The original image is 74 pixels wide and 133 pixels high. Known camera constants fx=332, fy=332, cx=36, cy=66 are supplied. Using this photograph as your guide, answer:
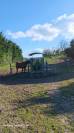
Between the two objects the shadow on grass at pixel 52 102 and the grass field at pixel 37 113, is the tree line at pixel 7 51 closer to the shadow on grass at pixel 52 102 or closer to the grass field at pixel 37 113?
the shadow on grass at pixel 52 102

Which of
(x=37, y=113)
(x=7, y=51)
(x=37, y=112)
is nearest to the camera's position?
(x=37, y=113)

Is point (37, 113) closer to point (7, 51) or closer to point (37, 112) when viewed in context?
point (37, 112)

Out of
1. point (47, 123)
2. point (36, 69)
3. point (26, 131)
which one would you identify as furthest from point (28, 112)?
point (36, 69)

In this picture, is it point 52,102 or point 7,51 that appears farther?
point 7,51

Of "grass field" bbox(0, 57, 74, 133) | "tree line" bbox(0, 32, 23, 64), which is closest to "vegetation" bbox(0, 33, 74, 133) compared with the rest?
"grass field" bbox(0, 57, 74, 133)

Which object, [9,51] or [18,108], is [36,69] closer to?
[18,108]

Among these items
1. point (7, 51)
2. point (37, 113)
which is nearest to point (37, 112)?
point (37, 113)

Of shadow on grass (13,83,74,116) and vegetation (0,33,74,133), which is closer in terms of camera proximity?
vegetation (0,33,74,133)

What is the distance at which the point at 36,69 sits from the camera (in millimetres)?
27469

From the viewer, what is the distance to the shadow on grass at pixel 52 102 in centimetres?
1094

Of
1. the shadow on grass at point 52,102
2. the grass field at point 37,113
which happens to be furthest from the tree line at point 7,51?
the grass field at point 37,113

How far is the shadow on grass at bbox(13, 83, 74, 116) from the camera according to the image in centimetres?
1094

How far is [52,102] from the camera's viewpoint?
1252 centimetres

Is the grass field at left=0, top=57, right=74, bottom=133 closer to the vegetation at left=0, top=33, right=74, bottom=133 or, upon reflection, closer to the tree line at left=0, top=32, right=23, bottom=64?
the vegetation at left=0, top=33, right=74, bottom=133
